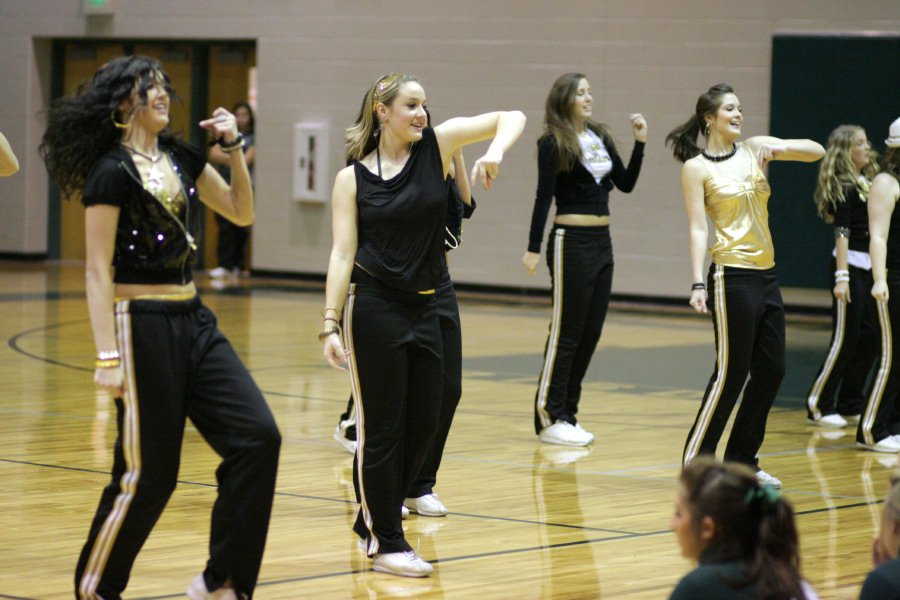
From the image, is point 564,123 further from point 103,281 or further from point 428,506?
point 103,281

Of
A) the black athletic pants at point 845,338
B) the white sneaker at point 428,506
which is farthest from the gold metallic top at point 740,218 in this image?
the black athletic pants at point 845,338

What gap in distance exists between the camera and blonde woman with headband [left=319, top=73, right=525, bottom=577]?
4918 millimetres

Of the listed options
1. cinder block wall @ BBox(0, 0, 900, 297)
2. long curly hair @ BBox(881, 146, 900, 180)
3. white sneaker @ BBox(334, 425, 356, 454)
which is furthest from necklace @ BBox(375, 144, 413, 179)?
cinder block wall @ BBox(0, 0, 900, 297)

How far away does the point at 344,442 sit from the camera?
7461 millimetres

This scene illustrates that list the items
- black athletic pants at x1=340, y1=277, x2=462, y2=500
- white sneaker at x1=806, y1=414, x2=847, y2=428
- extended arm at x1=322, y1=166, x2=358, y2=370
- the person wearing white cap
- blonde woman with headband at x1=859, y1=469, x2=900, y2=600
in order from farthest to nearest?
white sneaker at x1=806, y1=414, x2=847, y2=428 < the person wearing white cap < black athletic pants at x1=340, y1=277, x2=462, y2=500 < extended arm at x1=322, y1=166, x2=358, y2=370 < blonde woman with headband at x1=859, y1=469, x2=900, y2=600

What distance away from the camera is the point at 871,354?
9047 mm

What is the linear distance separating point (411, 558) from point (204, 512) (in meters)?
1.28

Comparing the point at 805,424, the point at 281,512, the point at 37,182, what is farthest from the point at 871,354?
the point at 37,182

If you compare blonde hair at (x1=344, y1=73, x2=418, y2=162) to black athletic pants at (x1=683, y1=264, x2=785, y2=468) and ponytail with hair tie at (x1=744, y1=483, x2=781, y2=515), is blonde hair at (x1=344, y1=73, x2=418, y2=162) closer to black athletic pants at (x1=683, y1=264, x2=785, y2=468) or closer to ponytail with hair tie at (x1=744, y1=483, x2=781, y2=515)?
black athletic pants at (x1=683, y1=264, x2=785, y2=468)

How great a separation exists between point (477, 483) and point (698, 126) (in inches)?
76.8

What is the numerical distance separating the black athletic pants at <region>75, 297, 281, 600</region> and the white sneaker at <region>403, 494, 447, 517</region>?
180 cm

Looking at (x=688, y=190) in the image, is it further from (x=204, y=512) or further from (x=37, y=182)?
(x=37, y=182)

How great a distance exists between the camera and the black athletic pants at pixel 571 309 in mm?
7836

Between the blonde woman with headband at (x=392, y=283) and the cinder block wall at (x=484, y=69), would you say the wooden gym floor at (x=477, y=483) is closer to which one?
the blonde woman with headband at (x=392, y=283)
